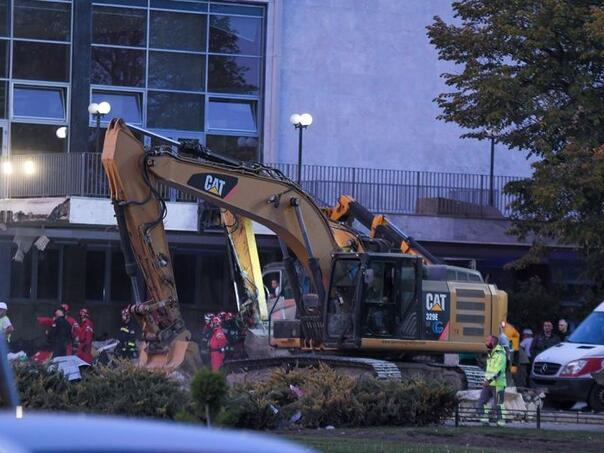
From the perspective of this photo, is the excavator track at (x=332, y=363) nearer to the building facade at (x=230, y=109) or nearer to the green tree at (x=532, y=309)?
the green tree at (x=532, y=309)

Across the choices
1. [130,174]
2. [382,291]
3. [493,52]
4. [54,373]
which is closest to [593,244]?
[493,52]

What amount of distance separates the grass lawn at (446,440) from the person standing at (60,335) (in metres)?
12.3

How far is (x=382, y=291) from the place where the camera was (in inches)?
974

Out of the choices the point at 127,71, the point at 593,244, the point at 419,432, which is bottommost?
the point at 419,432

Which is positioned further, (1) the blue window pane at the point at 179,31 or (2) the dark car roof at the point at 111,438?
(1) the blue window pane at the point at 179,31

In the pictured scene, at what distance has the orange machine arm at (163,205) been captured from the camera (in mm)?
23281

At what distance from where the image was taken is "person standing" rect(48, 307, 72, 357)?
30.6 meters

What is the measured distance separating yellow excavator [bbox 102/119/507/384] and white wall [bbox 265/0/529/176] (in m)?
17.2

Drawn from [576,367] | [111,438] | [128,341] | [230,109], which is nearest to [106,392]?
[576,367]

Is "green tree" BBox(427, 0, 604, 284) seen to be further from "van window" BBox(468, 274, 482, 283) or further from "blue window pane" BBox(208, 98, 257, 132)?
"blue window pane" BBox(208, 98, 257, 132)

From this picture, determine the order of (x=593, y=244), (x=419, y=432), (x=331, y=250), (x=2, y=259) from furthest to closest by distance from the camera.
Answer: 1. (x=2, y=259)
2. (x=593, y=244)
3. (x=331, y=250)
4. (x=419, y=432)

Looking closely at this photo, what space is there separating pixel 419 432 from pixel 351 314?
5.40m

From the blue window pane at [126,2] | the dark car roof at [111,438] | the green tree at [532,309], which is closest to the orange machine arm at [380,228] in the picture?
the green tree at [532,309]

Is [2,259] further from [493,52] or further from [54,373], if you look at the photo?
[54,373]
